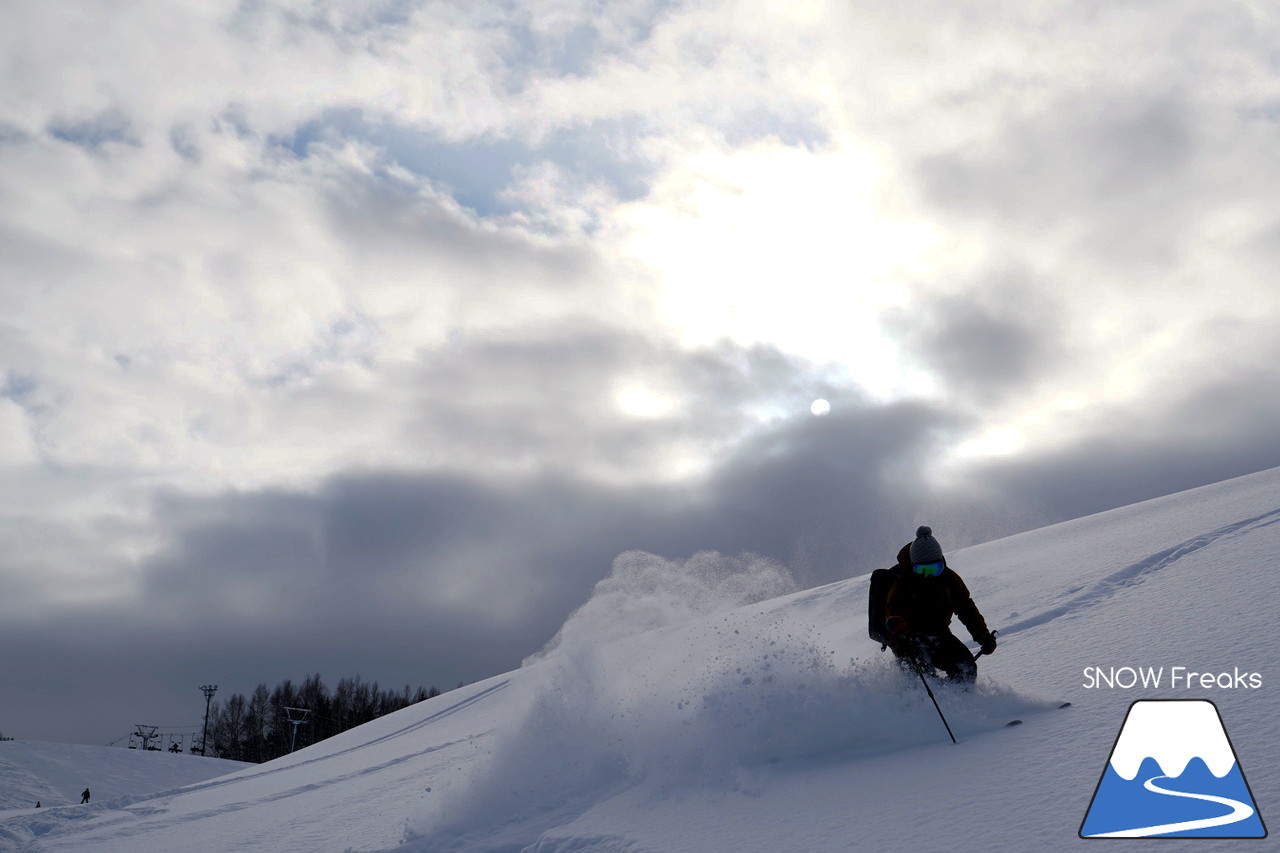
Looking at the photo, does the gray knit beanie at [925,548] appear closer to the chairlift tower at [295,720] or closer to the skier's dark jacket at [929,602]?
the skier's dark jacket at [929,602]

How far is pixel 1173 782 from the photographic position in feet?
13.3

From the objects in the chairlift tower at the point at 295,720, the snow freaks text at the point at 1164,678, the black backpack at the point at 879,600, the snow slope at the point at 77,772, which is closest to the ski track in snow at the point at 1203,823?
→ the snow freaks text at the point at 1164,678

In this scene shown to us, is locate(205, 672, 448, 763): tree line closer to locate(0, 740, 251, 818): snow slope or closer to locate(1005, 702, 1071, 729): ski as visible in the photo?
locate(0, 740, 251, 818): snow slope

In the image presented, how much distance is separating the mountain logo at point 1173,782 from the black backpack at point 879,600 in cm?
215

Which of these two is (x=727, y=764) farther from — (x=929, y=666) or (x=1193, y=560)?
(x=1193, y=560)

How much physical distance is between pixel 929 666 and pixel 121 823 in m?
12.0

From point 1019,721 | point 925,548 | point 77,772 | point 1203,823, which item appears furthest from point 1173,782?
point 77,772

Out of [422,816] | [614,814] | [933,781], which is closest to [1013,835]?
[933,781]

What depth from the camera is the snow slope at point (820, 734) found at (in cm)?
453

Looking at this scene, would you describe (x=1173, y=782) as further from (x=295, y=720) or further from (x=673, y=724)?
(x=295, y=720)

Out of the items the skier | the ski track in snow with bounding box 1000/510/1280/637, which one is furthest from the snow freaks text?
the ski track in snow with bounding box 1000/510/1280/637

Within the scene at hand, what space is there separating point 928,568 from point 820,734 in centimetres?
154

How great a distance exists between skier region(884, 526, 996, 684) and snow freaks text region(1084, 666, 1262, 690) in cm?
75

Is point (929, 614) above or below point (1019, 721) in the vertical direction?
above
